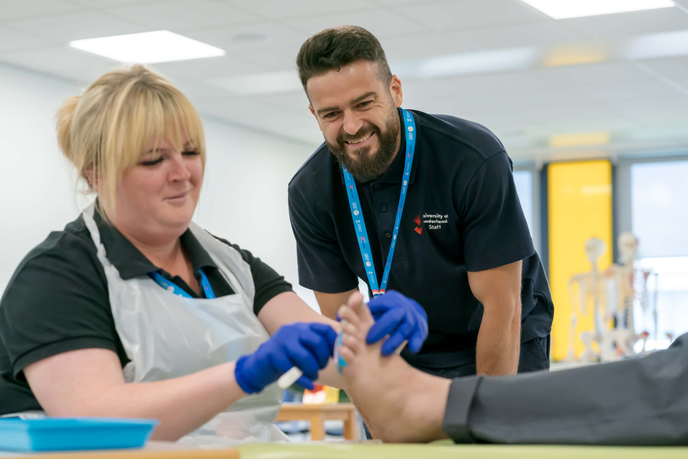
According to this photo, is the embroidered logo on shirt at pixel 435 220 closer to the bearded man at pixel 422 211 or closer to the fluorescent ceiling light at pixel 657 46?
the bearded man at pixel 422 211

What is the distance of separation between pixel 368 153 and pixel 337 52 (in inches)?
9.7

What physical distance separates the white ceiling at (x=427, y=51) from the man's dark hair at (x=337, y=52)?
267cm

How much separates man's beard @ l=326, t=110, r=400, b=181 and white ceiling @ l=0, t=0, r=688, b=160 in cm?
273

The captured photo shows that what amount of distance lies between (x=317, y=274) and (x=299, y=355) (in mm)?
1018

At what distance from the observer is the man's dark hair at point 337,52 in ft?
6.07

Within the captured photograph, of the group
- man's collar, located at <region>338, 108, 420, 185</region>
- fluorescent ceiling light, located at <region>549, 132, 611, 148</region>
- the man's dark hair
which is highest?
fluorescent ceiling light, located at <region>549, 132, 611, 148</region>

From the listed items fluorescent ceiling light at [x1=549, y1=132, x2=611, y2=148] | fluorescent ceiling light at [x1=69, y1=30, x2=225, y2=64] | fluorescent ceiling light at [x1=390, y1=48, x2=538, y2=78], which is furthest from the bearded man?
fluorescent ceiling light at [x1=549, y1=132, x2=611, y2=148]

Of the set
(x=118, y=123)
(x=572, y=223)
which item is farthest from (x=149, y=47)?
(x=572, y=223)

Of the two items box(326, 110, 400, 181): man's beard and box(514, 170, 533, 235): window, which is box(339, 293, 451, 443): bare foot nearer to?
box(326, 110, 400, 181): man's beard

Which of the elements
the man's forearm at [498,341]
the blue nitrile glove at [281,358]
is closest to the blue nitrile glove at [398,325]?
the blue nitrile glove at [281,358]

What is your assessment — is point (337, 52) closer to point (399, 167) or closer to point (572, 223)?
point (399, 167)

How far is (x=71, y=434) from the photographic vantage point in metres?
0.93

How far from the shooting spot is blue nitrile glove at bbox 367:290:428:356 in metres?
1.36

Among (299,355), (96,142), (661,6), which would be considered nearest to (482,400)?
(299,355)
